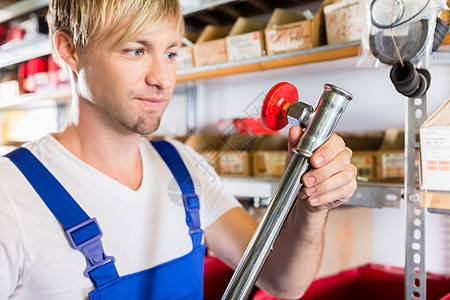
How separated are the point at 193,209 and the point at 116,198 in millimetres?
184

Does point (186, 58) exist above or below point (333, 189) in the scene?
above

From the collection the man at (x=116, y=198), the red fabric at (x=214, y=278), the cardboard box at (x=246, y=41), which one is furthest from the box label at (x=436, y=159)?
the red fabric at (x=214, y=278)

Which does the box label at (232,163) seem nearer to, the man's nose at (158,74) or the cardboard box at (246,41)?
the cardboard box at (246,41)

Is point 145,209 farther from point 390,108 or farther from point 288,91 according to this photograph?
point 390,108

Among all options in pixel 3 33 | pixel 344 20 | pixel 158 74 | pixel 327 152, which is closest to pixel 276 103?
pixel 327 152

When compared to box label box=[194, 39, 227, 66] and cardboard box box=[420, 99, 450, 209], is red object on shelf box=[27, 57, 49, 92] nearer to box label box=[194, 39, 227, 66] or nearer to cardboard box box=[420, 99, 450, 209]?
box label box=[194, 39, 227, 66]

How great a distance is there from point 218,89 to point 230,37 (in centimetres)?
61

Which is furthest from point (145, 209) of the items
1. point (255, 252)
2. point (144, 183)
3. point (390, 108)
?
point (390, 108)

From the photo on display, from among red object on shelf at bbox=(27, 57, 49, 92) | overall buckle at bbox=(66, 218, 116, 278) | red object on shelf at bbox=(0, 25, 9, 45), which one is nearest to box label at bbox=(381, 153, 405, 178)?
overall buckle at bbox=(66, 218, 116, 278)

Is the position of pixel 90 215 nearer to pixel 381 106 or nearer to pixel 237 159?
pixel 237 159

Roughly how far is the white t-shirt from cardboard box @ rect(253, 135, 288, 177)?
0.34m

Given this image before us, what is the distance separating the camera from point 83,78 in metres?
0.85

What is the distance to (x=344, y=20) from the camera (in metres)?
1.07

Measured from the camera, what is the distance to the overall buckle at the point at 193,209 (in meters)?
0.92
